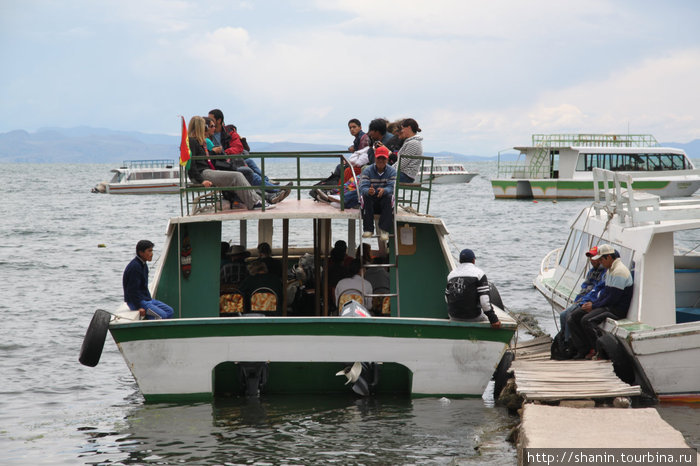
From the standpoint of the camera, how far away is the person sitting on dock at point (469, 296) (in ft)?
34.8

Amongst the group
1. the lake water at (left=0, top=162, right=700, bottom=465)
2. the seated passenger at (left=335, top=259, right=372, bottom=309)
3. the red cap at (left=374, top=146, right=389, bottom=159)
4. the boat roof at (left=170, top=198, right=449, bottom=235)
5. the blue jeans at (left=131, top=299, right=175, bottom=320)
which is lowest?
the lake water at (left=0, top=162, right=700, bottom=465)

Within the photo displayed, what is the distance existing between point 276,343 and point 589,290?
5.34 m

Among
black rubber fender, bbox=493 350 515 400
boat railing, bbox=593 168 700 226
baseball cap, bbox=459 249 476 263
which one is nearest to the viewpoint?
baseball cap, bbox=459 249 476 263

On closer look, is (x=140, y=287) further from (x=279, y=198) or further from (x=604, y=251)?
(x=604, y=251)

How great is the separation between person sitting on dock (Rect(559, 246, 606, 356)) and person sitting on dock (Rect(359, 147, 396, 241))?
2989mm

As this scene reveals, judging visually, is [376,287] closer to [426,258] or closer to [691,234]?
[426,258]

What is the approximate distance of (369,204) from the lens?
11602mm

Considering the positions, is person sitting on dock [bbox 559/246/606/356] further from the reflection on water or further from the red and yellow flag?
the red and yellow flag

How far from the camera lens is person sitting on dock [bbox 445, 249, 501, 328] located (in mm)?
10594

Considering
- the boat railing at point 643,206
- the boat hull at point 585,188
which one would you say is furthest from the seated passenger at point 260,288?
the boat hull at point 585,188

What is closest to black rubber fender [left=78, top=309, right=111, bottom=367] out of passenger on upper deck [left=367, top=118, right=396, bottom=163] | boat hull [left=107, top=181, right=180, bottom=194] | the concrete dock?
passenger on upper deck [left=367, top=118, right=396, bottom=163]

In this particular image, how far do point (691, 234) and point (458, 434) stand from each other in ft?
118

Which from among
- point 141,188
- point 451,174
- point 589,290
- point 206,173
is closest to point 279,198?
point 206,173

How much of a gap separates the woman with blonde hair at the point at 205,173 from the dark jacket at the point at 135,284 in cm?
149
